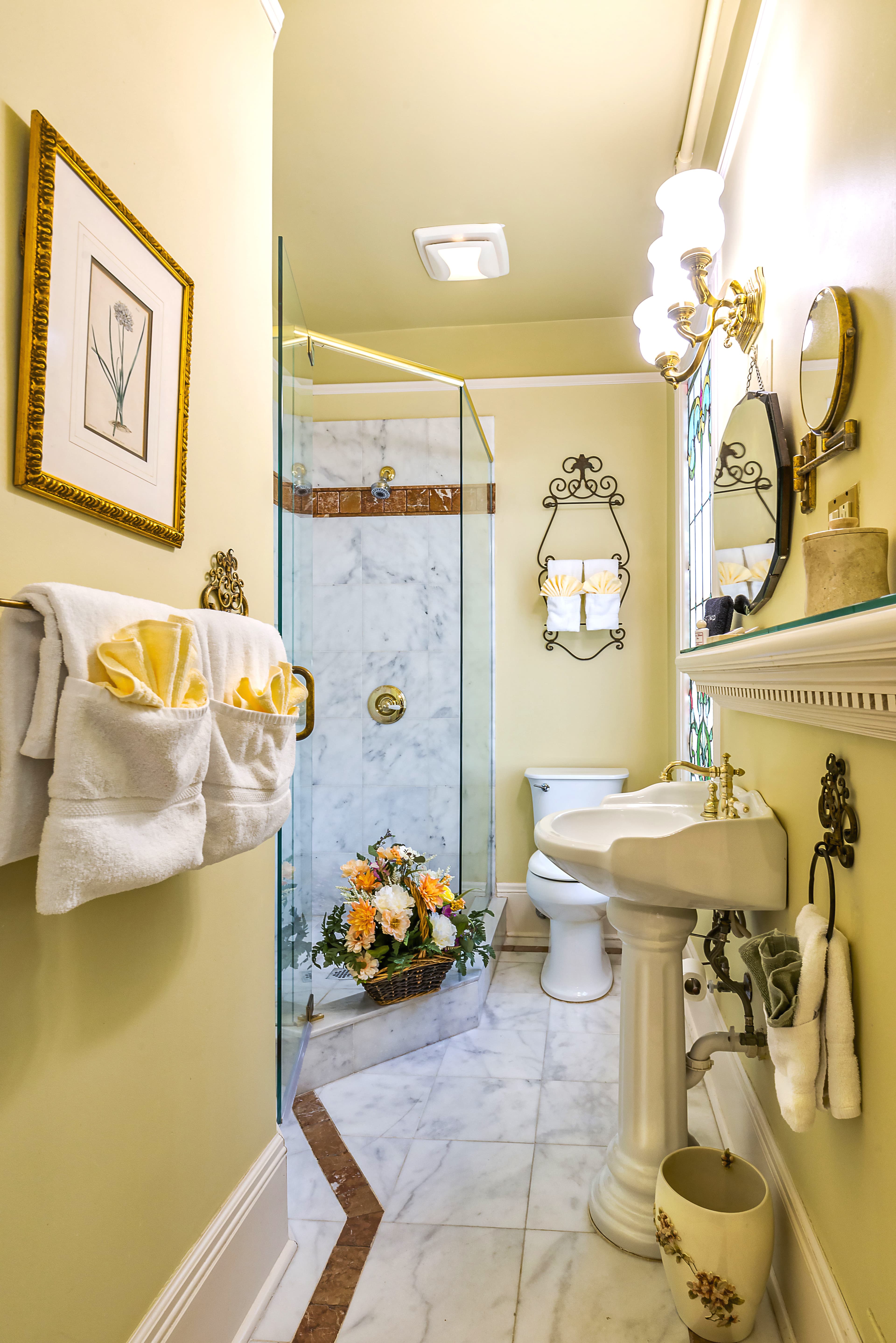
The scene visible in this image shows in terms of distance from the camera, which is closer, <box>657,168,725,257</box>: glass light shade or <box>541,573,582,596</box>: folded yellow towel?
<box>657,168,725,257</box>: glass light shade

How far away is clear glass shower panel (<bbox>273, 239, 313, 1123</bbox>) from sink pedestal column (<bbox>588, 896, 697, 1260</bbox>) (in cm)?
73

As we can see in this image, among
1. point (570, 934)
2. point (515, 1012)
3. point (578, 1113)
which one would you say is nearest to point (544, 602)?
point (570, 934)

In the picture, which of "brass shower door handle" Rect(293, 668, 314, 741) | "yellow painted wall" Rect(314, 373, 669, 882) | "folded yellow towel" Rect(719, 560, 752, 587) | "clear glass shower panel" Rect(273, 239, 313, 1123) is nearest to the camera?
"brass shower door handle" Rect(293, 668, 314, 741)

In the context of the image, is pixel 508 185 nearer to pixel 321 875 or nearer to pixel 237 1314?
pixel 321 875

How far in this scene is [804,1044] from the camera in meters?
1.05

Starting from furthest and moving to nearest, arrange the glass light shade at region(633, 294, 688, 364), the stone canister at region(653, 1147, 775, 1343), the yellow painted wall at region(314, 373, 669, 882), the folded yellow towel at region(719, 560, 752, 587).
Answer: the yellow painted wall at region(314, 373, 669, 882) → the glass light shade at region(633, 294, 688, 364) → the folded yellow towel at region(719, 560, 752, 587) → the stone canister at region(653, 1147, 775, 1343)

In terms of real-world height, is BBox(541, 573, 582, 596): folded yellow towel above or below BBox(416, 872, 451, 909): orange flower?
above

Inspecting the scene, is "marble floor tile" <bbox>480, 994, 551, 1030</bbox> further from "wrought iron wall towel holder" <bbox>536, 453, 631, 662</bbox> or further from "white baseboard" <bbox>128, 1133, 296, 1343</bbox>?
"wrought iron wall towel holder" <bbox>536, 453, 631, 662</bbox>

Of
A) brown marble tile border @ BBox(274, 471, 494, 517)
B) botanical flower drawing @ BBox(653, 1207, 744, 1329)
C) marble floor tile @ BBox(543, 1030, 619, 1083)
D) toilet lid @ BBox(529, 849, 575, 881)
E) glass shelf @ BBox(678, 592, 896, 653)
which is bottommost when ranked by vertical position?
marble floor tile @ BBox(543, 1030, 619, 1083)

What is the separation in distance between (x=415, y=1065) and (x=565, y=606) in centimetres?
180

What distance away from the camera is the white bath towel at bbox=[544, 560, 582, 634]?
323 centimetres

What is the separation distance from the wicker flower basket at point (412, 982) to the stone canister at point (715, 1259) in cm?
107

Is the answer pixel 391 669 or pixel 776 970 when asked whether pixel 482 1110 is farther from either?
pixel 391 669

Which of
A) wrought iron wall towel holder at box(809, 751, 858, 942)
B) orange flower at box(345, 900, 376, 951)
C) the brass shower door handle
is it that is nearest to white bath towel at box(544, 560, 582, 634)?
orange flower at box(345, 900, 376, 951)
